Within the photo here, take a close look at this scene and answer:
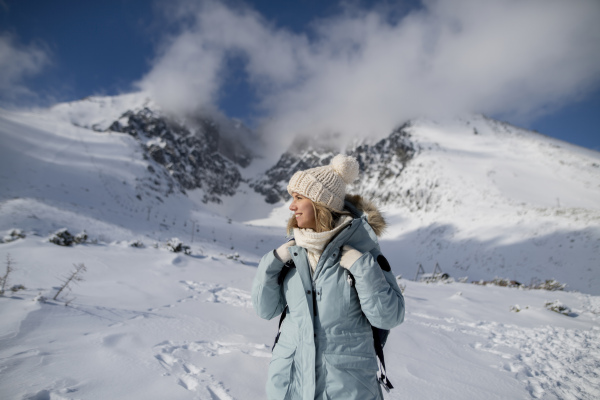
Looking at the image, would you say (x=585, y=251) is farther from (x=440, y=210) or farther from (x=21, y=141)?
(x=21, y=141)

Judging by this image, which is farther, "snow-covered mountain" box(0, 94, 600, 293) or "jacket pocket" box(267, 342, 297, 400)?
"snow-covered mountain" box(0, 94, 600, 293)

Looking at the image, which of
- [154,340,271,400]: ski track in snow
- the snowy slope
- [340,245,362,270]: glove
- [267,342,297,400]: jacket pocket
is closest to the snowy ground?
[154,340,271,400]: ski track in snow

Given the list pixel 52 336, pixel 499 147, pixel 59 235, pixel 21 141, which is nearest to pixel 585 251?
pixel 52 336

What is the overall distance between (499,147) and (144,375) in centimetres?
4162

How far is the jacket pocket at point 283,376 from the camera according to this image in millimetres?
1473

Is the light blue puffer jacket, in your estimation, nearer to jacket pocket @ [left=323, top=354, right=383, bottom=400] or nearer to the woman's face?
jacket pocket @ [left=323, top=354, right=383, bottom=400]

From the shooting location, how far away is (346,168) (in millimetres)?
1817

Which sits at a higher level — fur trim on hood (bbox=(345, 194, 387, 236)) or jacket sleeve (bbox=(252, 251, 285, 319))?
fur trim on hood (bbox=(345, 194, 387, 236))

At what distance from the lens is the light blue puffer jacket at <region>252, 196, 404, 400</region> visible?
1381mm

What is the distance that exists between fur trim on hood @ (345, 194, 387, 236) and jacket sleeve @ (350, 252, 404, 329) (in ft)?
1.18

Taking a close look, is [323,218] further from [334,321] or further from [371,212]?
[334,321]

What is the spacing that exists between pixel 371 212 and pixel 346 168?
0.35 meters

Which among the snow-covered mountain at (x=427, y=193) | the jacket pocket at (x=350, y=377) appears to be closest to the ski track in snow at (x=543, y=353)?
the snow-covered mountain at (x=427, y=193)

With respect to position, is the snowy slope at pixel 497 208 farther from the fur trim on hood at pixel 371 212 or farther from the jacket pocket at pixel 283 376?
the jacket pocket at pixel 283 376
